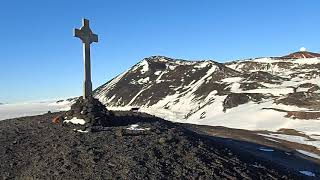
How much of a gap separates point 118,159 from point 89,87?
8710 mm

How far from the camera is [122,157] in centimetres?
1778

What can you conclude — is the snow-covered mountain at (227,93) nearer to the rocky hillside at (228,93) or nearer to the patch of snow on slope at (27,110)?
the rocky hillside at (228,93)

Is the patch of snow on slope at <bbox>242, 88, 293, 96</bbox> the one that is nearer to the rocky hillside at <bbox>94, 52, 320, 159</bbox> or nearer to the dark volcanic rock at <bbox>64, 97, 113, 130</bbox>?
the rocky hillside at <bbox>94, 52, 320, 159</bbox>

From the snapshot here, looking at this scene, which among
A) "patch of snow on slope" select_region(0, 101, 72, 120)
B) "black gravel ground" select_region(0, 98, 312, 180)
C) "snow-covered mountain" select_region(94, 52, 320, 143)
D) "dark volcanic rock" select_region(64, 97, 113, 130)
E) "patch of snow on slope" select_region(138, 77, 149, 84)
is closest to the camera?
"black gravel ground" select_region(0, 98, 312, 180)

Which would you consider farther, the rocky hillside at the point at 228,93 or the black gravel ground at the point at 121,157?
the rocky hillside at the point at 228,93

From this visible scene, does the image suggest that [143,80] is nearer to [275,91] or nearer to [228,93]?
[228,93]

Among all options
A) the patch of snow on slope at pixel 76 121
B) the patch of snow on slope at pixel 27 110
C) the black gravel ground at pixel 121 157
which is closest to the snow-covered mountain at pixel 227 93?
the patch of snow on slope at pixel 27 110

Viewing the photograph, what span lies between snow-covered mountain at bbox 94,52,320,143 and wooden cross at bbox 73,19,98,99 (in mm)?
24188

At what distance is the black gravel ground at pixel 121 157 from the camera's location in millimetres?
16797

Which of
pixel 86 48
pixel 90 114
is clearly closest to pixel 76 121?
pixel 90 114

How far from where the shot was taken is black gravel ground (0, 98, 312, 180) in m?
16.8

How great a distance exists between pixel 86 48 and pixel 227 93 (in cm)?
5062

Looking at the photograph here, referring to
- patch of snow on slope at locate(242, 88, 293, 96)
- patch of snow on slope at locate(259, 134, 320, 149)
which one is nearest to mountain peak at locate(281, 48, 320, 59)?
patch of snow on slope at locate(242, 88, 293, 96)

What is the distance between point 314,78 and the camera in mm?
81000
